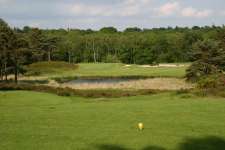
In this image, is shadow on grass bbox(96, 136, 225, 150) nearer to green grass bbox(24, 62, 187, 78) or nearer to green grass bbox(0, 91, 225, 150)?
green grass bbox(0, 91, 225, 150)

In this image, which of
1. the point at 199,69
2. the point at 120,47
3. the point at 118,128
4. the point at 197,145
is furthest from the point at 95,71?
the point at 197,145

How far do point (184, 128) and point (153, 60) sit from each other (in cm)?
13284

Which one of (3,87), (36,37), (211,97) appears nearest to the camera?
(211,97)

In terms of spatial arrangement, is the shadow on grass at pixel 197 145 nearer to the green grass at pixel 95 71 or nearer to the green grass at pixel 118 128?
the green grass at pixel 118 128

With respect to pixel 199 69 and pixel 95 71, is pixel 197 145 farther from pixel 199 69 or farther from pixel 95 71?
pixel 95 71

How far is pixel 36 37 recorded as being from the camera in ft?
404

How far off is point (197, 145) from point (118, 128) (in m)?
3.72

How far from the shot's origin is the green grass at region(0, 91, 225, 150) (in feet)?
48.7

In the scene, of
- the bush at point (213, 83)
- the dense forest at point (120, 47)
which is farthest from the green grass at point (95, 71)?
the bush at point (213, 83)

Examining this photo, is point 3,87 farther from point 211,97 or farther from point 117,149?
point 117,149

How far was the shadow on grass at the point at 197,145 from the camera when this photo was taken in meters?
14.5

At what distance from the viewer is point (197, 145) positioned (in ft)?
49.5

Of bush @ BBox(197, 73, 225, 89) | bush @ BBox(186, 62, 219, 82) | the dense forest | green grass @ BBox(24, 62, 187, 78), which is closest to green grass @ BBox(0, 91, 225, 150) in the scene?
bush @ BBox(197, 73, 225, 89)

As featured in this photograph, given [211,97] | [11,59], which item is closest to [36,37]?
[11,59]
